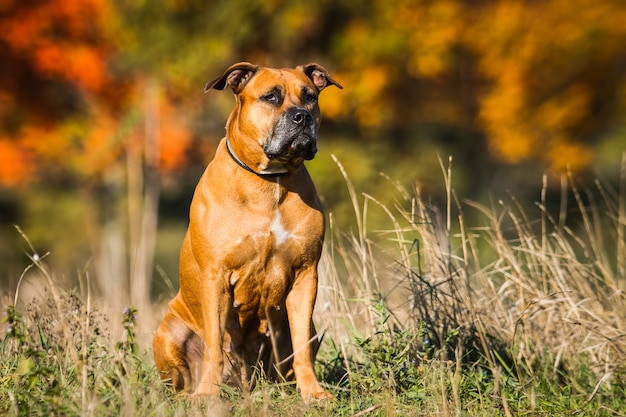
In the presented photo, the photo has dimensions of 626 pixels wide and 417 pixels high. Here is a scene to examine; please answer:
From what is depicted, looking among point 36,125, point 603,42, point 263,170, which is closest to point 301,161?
point 263,170

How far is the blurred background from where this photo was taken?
13.0m

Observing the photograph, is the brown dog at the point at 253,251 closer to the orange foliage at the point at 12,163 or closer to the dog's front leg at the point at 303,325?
the dog's front leg at the point at 303,325

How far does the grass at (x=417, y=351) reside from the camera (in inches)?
153

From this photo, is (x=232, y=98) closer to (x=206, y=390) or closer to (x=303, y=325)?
(x=303, y=325)

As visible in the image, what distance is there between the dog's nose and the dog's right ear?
0.45 m

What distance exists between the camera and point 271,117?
4.72 metres

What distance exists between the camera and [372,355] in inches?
169

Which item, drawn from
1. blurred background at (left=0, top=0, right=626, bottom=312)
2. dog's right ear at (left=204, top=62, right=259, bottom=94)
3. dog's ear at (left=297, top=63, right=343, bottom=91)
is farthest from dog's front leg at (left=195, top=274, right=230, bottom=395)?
blurred background at (left=0, top=0, right=626, bottom=312)

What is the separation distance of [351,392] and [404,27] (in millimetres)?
10078

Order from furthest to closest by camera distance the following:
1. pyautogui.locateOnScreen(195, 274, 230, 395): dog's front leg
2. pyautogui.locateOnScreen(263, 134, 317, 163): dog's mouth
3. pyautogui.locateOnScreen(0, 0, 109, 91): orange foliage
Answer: pyautogui.locateOnScreen(0, 0, 109, 91): orange foliage
pyautogui.locateOnScreen(263, 134, 317, 163): dog's mouth
pyautogui.locateOnScreen(195, 274, 230, 395): dog's front leg

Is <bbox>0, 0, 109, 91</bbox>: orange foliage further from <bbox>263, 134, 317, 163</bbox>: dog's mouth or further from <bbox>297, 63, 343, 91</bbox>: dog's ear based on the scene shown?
<bbox>263, 134, 317, 163</bbox>: dog's mouth

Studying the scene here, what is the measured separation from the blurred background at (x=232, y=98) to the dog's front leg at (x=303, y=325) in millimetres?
7403

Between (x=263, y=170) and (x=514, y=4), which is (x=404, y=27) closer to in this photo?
(x=514, y=4)

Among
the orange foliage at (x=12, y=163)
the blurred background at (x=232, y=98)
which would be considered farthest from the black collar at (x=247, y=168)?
the orange foliage at (x=12, y=163)
